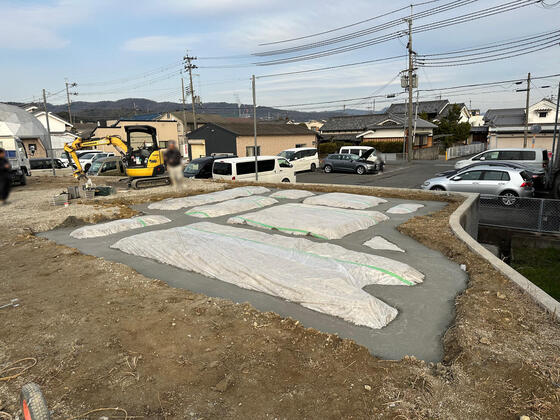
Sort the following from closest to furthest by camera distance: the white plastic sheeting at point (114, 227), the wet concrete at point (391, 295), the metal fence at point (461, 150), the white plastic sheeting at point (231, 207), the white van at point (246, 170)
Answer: the wet concrete at point (391, 295) → the white plastic sheeting at point (114, 227) → the white plastic sheeting at point (231, 207) → the white van at point (246, 170) → the metal fence at point (461, 150)

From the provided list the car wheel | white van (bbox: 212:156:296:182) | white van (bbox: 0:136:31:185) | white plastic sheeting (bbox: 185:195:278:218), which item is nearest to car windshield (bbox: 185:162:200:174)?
white van (bbox: 212:156:296:182)

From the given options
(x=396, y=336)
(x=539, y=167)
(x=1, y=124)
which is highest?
(x=1, y=124)

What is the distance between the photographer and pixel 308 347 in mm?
4559

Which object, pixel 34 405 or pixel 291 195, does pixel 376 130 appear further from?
pixel 34 405

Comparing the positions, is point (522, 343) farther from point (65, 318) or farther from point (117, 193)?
point (117, 193)

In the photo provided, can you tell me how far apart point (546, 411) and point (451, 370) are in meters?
0.92

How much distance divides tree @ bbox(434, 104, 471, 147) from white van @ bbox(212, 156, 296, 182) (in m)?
36.7

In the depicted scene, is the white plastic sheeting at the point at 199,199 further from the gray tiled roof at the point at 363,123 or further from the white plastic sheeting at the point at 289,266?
the gray tiled roof at the point at 363,123

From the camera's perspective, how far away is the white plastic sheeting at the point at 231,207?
11.9 metres

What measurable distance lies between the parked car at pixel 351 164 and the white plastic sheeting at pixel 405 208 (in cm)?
1520

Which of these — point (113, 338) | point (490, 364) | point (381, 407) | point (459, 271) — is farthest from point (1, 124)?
point (459, 271)

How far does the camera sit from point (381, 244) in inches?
337

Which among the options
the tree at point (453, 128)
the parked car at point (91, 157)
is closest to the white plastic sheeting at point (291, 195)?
the parked car at point (91, 157)

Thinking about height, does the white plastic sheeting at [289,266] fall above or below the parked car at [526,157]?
below
